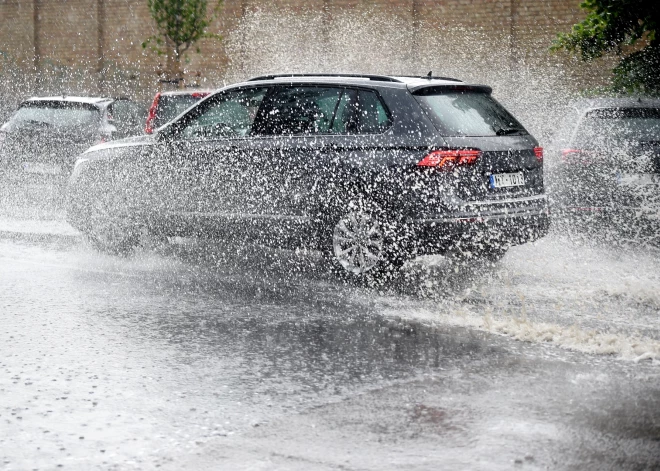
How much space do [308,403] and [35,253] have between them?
609cm

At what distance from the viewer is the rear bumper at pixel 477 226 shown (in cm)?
762

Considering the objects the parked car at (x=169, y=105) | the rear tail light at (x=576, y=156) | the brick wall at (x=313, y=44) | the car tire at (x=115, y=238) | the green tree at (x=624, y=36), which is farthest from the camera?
the brick wall at (x=313, y=44)

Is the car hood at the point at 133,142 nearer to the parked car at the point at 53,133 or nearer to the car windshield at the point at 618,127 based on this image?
the parked car at the point at 53,133

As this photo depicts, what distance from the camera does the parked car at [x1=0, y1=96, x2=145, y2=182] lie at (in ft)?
43.9

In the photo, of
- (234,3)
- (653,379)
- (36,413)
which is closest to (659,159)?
(653,379)

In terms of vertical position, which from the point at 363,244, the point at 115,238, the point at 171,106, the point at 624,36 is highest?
the point at 624,36

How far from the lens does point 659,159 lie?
9.16 metres

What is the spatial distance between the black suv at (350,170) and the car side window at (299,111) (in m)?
0.01

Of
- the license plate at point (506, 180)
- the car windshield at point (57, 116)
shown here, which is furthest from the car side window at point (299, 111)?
the car windshield at point (57, 116)

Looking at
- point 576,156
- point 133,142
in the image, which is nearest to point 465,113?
point 576,156

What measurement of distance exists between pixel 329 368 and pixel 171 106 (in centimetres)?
916

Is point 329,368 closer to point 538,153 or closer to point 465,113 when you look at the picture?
point 465,113

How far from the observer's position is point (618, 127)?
944cm

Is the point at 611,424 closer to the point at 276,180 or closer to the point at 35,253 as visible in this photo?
the point at 276,180
